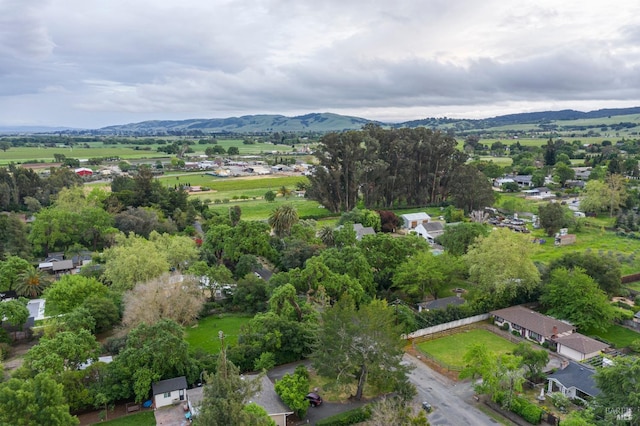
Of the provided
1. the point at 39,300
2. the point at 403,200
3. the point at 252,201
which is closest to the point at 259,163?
the point at 252,201

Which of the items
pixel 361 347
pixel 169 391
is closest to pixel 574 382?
pixel 361 347

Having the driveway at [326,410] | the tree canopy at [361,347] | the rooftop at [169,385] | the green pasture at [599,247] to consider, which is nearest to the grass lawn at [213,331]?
the rooftop at [169,385]

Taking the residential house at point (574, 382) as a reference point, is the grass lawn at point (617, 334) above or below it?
below

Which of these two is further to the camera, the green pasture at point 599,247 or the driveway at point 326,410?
the green pasture at point 599,247

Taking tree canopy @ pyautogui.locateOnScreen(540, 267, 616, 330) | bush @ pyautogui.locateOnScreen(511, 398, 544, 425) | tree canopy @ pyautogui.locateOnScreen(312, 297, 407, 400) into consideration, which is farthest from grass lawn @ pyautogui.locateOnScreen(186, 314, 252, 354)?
tree canopy @ pyautogui.locateOnScreen(540, 267, 616, 330)

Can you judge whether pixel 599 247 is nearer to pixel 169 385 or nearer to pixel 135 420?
pixel 169 385

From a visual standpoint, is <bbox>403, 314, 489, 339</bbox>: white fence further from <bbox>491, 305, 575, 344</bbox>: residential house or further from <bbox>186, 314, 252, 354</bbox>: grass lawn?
<bbox>186, 314, 252, 354</bbox>: grass lawn

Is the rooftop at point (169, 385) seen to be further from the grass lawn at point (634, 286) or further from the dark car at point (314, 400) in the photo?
the grass lawn at point (634, 286)
